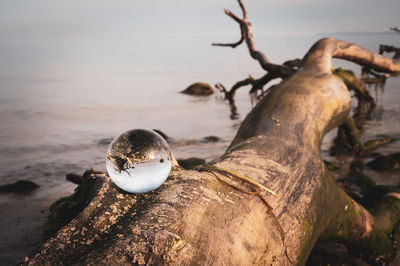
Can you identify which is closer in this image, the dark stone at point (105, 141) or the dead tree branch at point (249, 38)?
the dead tree branch at point (249, 38)

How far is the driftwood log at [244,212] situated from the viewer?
1660 millimetres

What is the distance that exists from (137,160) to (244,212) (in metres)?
0.80

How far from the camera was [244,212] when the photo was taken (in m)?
2.14

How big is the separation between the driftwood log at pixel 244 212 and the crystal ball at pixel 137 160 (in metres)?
0.15

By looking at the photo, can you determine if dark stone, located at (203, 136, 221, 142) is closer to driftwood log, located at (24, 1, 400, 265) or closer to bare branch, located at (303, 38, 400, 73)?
bare branch, located at (303, 38, 400, 73)

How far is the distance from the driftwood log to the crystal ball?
0.15m

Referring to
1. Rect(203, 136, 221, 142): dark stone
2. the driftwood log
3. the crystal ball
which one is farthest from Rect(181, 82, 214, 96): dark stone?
the crystal ball

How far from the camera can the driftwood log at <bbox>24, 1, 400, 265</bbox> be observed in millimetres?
1660

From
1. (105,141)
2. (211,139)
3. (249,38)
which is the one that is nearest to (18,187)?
(105,141)

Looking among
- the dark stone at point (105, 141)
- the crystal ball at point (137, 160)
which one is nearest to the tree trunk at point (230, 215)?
the crystal ball at point (137, 160)

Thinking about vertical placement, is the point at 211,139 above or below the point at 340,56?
below

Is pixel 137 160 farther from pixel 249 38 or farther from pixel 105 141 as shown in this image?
pixel 105 141

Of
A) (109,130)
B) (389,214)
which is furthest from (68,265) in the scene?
(109,130)

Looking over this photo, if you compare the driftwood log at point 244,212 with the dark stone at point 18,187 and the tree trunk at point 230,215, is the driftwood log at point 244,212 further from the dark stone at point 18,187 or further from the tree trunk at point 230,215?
the dark stone at point 18,187
